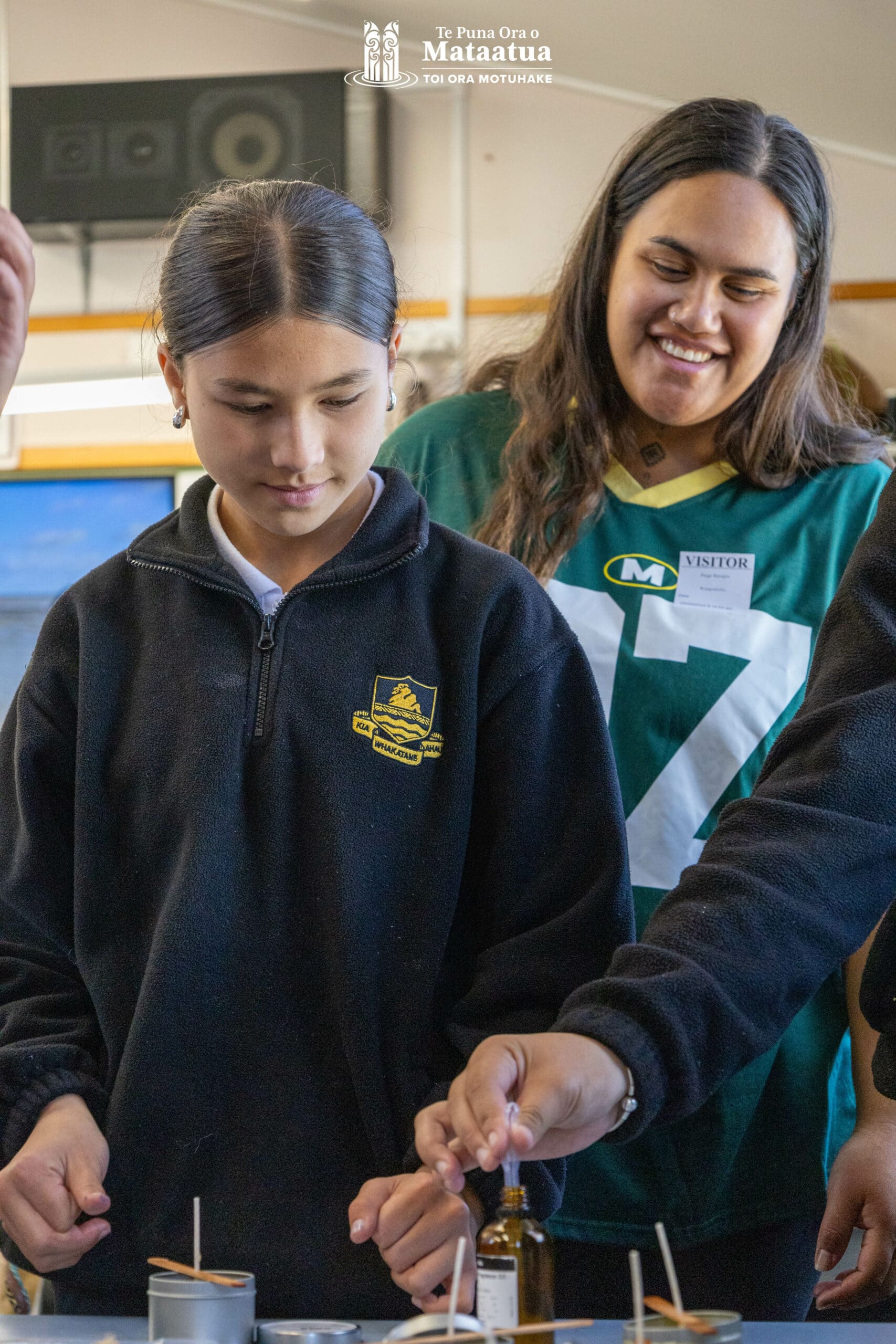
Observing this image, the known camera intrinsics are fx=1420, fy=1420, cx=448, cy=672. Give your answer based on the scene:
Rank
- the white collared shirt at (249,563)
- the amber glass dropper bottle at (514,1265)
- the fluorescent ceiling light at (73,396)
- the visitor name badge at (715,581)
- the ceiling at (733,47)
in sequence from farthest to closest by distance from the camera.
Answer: the fluorescent ceiling light at (73,396) → the ceiling at (733,47) → the visitor name badge at (715,581) → the white collared shirt at (249,563) → the amber glass dropper bottle at (514,1265)

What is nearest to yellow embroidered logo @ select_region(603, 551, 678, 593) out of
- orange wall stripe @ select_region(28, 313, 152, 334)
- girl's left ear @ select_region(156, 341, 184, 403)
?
girl's left ear @ select_region(156, 341, 184, 403)

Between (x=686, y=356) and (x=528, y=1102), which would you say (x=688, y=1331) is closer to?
(x=528, y=1102)

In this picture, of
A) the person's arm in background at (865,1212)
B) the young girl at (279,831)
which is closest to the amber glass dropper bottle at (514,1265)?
the young girl at (279,831)

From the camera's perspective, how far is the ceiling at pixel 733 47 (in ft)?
11.8

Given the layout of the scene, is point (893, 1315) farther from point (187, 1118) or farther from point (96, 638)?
point (96, 638)

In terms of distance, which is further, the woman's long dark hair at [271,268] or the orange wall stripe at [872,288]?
the orange wall stripe at [872,288]

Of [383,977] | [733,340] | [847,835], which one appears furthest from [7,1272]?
[733,340]

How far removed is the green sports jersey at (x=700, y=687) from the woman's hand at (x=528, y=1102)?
1.52 ft

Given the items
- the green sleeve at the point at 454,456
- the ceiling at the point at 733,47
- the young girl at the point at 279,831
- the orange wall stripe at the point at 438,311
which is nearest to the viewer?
the young girl at the point at 279,831

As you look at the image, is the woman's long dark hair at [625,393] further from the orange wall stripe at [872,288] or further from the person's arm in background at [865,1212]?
the orange wall stripe at [872,288]

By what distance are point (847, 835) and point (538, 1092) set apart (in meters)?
0.32

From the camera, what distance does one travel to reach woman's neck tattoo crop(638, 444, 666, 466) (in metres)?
1.62

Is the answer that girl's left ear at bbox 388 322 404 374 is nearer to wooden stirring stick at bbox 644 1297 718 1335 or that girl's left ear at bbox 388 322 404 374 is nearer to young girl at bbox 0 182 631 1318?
young girl at bbox 0 182 631 1318

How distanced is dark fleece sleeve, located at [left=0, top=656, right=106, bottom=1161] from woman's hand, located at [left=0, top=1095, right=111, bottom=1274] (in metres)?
0.04
